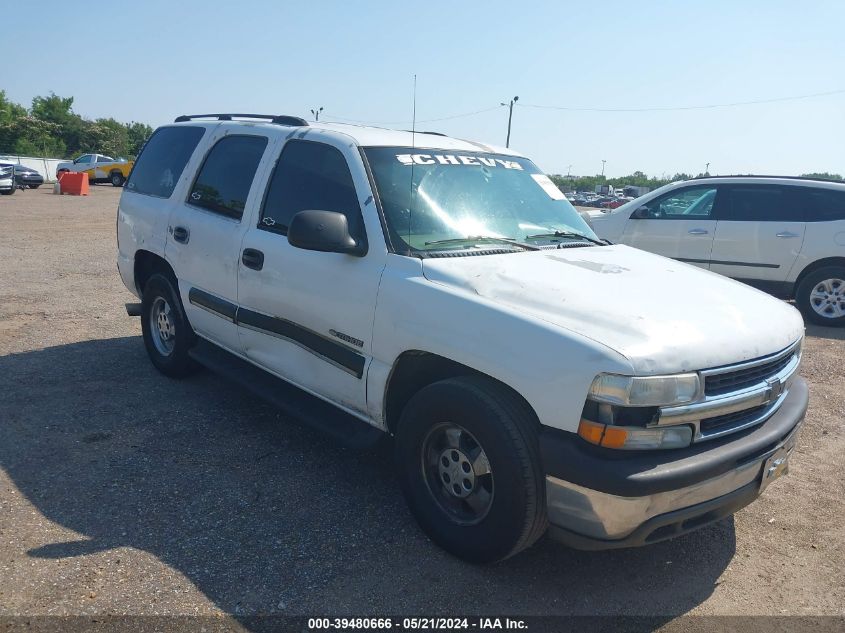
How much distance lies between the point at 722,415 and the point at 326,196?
2.32 metres

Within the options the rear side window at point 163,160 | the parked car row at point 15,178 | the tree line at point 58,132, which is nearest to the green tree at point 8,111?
the tree line at point 58,132

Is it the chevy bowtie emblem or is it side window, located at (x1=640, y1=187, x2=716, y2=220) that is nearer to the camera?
the chevy bowtie emblem

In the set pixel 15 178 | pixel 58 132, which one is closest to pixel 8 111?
pixel 58 132

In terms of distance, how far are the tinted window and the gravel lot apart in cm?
401

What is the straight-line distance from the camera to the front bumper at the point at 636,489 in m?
2.57

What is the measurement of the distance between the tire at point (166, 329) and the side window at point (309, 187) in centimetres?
135

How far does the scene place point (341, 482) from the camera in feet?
12.8

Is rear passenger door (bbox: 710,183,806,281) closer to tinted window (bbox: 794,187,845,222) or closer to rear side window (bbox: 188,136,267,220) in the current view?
tinted window (bbox: 794,187,845,222)

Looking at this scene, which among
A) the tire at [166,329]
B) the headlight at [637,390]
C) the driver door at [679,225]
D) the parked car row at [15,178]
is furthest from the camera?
the parked car row at [15,178]

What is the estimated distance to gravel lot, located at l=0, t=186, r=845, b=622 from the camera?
2.90 m

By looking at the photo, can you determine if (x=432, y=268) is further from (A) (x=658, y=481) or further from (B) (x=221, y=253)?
(B) (x=221, y=253)

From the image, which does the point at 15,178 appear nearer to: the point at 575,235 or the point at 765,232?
the point at 765,232

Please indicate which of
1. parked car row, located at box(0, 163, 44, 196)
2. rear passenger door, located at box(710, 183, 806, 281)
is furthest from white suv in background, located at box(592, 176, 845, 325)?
parked car row, located at box(0, 163, 44, 196)

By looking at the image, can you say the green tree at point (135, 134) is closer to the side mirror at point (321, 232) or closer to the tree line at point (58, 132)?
the tree line at point (58, 132)
